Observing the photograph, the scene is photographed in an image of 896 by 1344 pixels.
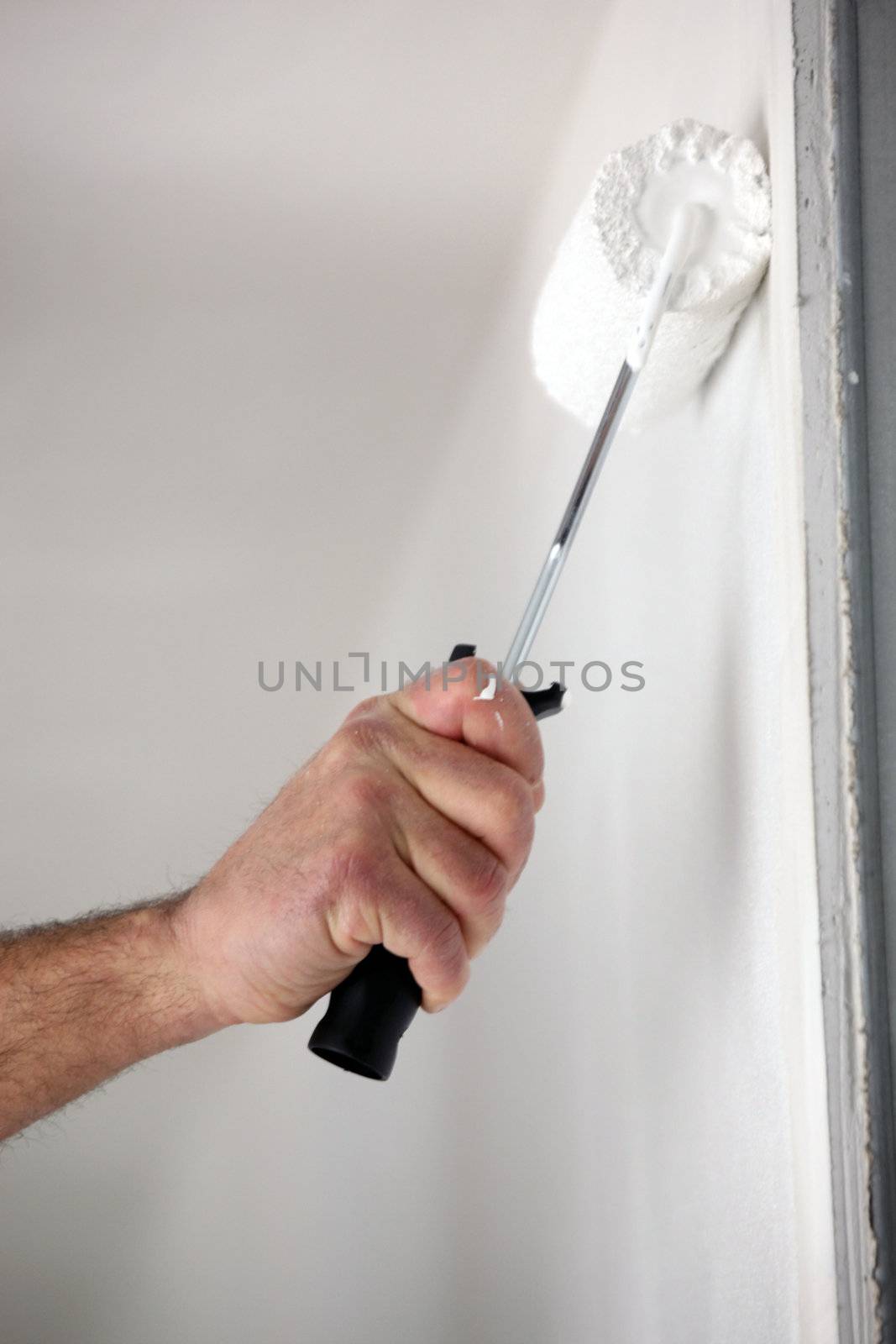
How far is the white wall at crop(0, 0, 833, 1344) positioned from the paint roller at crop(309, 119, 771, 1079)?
0.03m

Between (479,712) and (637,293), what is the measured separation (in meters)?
0.24

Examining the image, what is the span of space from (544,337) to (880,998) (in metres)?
0.40

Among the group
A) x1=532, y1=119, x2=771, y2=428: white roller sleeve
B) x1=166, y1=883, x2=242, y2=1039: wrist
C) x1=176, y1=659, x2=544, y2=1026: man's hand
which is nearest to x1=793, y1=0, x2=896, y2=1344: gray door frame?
x1=532, y1=119, x2=771, y2=428: white roller sleeve

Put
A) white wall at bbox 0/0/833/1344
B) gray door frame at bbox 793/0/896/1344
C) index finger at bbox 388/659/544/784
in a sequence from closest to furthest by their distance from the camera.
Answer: gray door frame at bbox 793/0/896/1344 → index finger at bbox 388/659/544/784 → white wall at bbox 0/0/833/1344

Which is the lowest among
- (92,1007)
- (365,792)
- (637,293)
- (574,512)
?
(92,1007)

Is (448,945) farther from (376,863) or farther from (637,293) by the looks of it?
(637,293)

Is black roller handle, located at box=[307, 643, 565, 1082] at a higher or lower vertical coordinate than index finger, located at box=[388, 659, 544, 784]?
lower

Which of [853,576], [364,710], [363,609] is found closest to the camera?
[853,576]

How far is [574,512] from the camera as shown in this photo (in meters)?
0.53

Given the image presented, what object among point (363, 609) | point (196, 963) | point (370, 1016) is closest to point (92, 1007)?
point (196, 963)

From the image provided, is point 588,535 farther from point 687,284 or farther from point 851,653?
point 851,653

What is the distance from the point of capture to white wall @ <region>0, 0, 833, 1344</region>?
0.60m

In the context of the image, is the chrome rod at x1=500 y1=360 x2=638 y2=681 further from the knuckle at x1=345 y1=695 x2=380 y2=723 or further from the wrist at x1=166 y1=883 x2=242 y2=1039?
the wrist at x1=166 y1=883 x2=242 y2=1039

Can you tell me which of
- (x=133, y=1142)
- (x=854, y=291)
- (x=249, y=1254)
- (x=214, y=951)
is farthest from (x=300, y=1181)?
(x=854, y=291)
